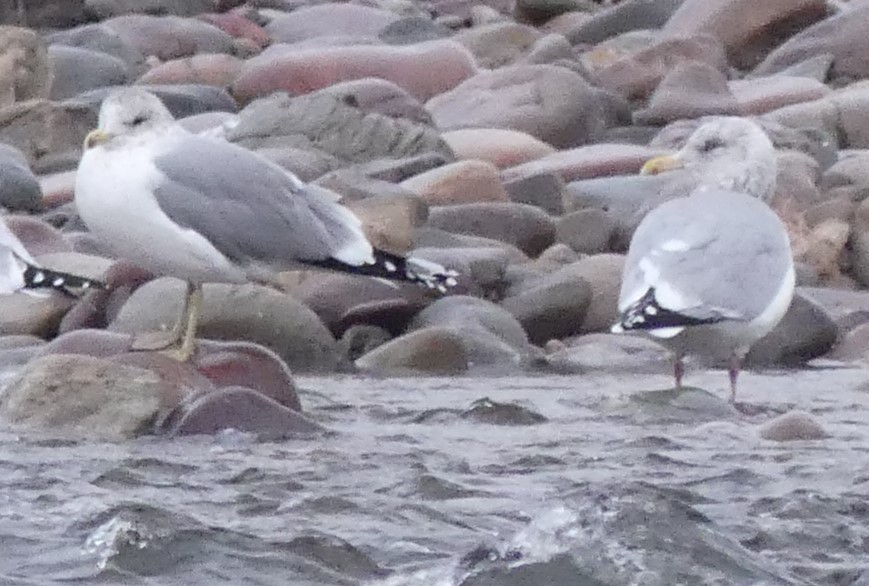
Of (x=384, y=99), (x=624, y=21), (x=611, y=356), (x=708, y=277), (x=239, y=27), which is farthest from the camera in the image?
(x=239, y=27)

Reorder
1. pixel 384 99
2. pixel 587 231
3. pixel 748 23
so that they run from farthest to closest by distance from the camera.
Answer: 1. pixel 748 23
2. pixel 384 99
3. pixel 587 231

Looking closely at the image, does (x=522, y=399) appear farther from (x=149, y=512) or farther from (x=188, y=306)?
(x=149, y=512)

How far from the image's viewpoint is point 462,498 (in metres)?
4.71

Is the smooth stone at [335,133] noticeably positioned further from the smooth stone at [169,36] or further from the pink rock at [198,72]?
the smooth stone at [169,36]

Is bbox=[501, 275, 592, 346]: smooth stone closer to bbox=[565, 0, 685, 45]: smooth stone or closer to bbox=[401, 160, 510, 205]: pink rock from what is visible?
bbox=[401, 160, 510, 205]: pink rock

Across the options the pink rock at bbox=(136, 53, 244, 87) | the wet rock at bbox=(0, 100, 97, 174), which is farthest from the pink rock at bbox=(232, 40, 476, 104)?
the wet rock at bbox=(0, 100, 97, 174)

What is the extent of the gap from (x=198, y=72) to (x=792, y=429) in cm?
806

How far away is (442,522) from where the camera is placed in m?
4.45

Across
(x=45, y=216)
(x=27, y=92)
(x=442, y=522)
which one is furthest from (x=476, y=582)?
(x=27, y=92)

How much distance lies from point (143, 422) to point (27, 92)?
6.79 metres

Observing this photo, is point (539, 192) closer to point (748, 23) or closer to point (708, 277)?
point (708, 277)

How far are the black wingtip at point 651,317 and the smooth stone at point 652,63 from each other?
22.0 ft

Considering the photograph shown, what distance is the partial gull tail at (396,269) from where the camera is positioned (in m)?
6.50

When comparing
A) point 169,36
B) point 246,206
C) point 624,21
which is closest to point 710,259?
point 246,206
